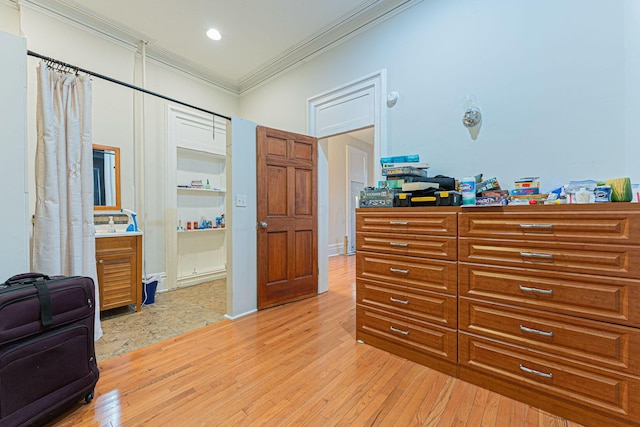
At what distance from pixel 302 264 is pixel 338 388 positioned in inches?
69.4

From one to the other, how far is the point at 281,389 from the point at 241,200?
1.80m

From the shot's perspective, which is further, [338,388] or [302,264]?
[302,264]

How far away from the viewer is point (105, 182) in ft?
10.5

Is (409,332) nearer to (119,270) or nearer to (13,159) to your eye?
(13,159)

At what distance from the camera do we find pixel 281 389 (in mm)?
1673

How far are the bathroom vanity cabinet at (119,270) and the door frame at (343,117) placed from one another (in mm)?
2072

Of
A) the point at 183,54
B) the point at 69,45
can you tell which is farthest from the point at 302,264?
the point at 69,45

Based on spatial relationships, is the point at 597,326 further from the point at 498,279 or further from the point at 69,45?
the point at 69,45

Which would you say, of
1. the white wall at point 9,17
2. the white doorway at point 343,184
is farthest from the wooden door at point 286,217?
the white doorway at point 343,184

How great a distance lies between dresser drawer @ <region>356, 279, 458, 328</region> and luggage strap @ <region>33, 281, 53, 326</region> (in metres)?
1.93

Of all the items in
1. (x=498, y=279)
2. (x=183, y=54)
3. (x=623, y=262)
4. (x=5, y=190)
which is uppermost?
(x=183, y=54)

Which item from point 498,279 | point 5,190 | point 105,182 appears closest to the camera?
point 5,190

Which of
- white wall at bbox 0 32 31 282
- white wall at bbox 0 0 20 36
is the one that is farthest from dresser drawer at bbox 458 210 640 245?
white wall at bbox 0 0 20 36

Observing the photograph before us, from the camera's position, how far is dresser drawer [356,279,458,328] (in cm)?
182
